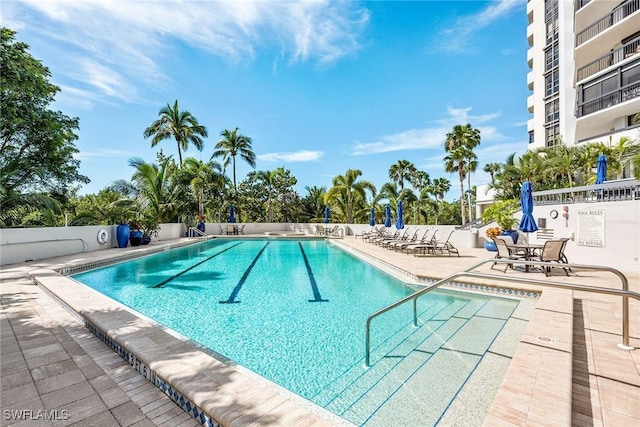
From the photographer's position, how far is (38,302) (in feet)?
17.9

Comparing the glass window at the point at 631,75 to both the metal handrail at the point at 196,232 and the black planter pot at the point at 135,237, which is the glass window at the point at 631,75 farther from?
the black planter pot at the point at 135,237

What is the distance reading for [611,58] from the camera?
1638cm

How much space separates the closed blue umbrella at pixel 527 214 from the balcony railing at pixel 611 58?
45.5 feet

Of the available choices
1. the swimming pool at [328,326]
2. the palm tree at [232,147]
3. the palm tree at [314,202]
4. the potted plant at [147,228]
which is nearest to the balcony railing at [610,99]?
the swimming pool at [328,326]

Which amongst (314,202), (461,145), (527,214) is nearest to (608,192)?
(527,214)

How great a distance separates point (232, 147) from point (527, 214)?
26338 millimetres

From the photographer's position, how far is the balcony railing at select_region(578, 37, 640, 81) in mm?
15211

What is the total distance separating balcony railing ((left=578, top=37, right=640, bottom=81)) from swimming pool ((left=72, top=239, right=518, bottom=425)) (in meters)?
19.2

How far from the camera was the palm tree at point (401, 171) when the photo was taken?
32844 millimetres

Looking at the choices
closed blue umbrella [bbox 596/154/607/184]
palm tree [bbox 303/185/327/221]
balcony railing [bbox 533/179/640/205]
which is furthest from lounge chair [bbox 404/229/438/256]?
palm tree [bbox 303/185/327/221]

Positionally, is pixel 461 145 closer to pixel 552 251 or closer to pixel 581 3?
pixel 581 3

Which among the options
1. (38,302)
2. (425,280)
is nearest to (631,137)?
(425,280)

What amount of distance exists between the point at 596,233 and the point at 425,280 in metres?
5.81

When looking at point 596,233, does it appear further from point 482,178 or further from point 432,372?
point 482,178
